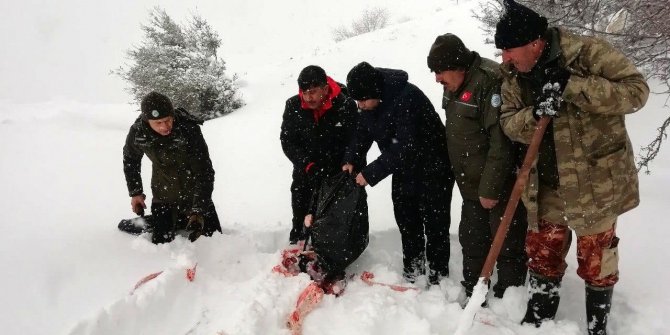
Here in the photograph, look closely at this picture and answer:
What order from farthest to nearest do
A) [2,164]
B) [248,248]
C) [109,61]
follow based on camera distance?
[109,61], [2,164], [248,248]

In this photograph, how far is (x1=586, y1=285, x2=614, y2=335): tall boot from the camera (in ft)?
7.71

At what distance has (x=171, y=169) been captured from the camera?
141 inches

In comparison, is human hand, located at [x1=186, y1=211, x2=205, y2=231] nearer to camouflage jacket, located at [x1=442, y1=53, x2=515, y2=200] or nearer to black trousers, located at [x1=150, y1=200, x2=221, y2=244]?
black trousers, located at [x1=150, y1=200, x2=221, y2=244]

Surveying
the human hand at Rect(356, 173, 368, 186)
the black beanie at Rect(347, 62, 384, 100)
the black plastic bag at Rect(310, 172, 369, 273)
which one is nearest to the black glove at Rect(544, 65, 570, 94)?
the black beanie at Rect(347, 62, 384, 100)

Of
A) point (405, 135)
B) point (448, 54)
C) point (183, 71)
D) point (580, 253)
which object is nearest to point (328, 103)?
Result: point (405, 135)

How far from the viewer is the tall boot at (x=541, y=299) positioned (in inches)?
99.9

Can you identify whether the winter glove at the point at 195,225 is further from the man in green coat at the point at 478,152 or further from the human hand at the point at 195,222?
the man in green coat at the point at 478,152

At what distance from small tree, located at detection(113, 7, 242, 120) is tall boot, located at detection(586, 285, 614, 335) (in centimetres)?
Result: 990

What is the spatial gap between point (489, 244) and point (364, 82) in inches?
54.4

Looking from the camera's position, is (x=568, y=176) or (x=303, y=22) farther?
(x=303, y=22)

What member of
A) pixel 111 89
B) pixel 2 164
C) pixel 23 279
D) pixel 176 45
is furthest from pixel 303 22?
pixel 23 279

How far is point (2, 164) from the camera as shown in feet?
18.2

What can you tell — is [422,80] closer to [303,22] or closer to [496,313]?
[496,313]

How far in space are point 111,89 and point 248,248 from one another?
26.0 meters
